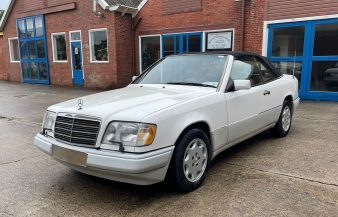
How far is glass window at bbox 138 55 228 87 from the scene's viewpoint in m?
4.13

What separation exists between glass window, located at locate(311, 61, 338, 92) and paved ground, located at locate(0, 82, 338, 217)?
5380 millimetres

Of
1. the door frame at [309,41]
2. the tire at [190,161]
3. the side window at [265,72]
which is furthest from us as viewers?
the door frame at [309,41]

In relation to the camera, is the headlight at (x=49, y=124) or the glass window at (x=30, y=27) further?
the glass window at (x=30, y=27)

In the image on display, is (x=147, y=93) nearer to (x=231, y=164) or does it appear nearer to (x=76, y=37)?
(x=231, y=164)

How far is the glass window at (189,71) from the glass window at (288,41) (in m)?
7.17

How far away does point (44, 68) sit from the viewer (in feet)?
59.0

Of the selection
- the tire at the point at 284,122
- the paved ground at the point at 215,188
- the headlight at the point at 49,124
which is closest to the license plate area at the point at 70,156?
the headlight at the point at 49,124

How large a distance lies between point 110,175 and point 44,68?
16674 millimetres

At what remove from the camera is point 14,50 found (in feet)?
65.4

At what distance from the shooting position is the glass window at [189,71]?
4.13 m

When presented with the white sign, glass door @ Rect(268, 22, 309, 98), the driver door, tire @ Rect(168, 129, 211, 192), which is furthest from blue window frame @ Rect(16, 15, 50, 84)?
tire @ Rect(168, 129, 211, 192)

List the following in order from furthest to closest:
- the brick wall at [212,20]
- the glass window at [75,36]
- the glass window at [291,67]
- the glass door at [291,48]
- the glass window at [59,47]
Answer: the glass window at [59,47] < the glass window at [75,36] < the brick wall at [212,20] < the glass window at [291,67] < the glass door at [291,48]

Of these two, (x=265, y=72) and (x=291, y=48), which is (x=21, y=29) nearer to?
(x=291, y=48)

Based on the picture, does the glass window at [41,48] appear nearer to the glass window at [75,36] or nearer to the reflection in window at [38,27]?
the reflection in window at [38,27]
